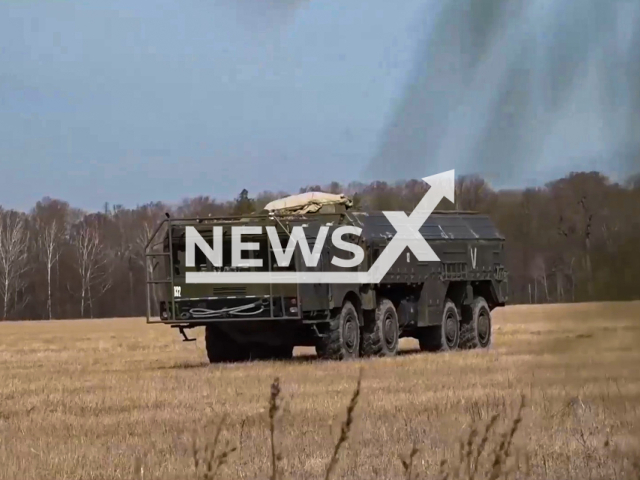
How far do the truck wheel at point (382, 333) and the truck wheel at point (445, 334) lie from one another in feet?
4.26

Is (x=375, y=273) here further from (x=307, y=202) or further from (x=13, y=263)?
(x=13, y=263)

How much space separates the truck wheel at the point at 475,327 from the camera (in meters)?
21.2

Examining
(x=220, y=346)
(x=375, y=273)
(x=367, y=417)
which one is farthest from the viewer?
(x=220, y=346)

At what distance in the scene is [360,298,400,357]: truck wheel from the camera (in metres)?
18.6

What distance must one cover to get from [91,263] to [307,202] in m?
67.8

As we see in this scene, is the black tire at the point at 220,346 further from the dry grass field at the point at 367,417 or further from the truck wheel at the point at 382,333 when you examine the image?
the dry grass field at the point at 367,417

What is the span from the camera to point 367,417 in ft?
30.2

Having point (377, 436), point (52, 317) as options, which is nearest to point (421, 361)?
point (377, 436)

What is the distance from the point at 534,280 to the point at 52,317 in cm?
8221

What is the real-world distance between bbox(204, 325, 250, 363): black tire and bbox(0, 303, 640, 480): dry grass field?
3244mm

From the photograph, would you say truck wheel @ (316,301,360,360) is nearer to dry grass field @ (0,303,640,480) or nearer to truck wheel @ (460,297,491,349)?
dry grass field @ (0,303,640,480)

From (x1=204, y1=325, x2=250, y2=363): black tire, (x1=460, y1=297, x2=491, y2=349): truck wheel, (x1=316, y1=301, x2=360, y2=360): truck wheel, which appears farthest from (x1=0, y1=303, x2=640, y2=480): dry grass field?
(x1=460, y1=297, x2=491, y2=349): truck wheel

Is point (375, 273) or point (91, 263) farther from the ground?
point (91, 263)

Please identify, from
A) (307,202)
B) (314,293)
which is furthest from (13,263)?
(314,293)
